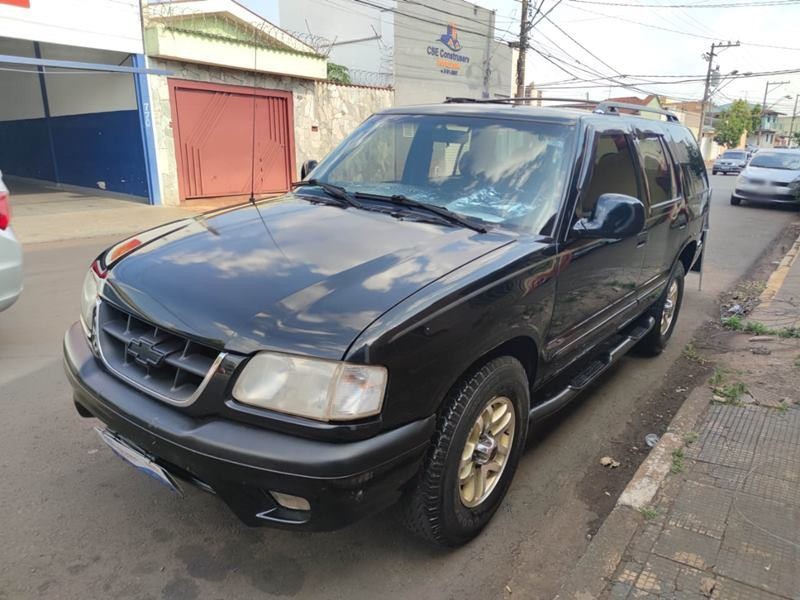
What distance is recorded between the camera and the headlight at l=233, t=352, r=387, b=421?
1.99m

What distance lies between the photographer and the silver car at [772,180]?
16.0 m

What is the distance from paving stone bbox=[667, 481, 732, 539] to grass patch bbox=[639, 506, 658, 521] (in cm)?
6

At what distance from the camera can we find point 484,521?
277cm

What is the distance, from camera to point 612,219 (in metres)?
3.01

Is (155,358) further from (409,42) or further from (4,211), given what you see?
(409,42)

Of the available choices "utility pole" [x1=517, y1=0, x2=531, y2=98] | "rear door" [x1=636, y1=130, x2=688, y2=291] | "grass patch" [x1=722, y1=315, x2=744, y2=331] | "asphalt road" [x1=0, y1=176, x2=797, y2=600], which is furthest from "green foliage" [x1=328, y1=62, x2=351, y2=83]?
"asphalt road" [x1=0, y1=176, x2=797, y2=600]

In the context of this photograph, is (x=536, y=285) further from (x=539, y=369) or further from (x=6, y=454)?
(x=6, y=454)

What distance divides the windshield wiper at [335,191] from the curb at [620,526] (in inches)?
77.0

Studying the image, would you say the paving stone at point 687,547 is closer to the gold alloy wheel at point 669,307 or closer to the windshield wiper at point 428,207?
the windshield wiper at point 428,207

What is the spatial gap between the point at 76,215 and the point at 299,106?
7266 mm

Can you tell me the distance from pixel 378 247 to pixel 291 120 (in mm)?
15994

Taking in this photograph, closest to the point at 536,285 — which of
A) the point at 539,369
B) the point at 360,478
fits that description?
the point at 539,369

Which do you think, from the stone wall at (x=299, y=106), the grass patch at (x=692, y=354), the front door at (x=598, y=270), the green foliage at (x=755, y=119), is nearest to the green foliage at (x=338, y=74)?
the stone wall at (x=299, y=106)

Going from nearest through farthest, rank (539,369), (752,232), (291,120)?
(539,369)
(752,232)
(291,120)
